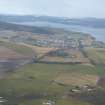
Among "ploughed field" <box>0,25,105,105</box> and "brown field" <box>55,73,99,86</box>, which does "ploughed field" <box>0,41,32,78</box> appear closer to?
"ploughed field" <box>0,25,105,105</box>

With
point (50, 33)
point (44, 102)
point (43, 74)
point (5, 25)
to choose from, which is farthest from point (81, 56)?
point (5, 25)

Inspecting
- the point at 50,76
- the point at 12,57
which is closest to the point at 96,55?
the point at 12,57

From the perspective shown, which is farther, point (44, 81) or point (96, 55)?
point (96, 55)

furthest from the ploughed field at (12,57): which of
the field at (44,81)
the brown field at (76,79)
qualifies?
the brown field at (76,79)

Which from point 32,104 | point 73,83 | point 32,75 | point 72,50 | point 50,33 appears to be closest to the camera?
point 32,104

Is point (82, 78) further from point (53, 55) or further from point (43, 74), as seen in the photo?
point (53, 55)

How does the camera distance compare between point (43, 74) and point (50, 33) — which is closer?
point (43, 74)

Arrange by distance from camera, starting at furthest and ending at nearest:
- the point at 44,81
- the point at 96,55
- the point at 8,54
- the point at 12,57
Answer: the point at 96,55 → the point at 8,54 → the point at 12,57 → the point at 44,81

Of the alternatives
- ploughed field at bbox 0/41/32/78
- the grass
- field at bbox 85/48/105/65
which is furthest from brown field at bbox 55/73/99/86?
the grass

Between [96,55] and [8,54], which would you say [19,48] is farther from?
[96,55]
